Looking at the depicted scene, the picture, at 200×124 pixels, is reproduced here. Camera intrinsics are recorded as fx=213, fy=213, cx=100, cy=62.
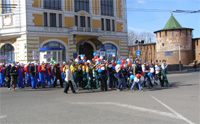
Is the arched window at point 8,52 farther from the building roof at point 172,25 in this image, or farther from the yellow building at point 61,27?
the building roof at point 172,25

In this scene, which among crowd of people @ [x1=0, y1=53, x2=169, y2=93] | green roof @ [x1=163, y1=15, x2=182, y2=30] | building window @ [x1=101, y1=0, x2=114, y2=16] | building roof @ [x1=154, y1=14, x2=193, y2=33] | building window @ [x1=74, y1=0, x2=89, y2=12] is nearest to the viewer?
crowd of people @ [x1=0, y1=53, x2=169, y2=93]

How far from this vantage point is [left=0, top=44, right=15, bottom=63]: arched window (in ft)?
93.6

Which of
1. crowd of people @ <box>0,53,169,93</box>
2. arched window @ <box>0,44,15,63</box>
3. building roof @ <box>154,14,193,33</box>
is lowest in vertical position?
crowd of people @ <box>0,53,169,93</box>

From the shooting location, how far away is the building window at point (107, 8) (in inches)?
1324

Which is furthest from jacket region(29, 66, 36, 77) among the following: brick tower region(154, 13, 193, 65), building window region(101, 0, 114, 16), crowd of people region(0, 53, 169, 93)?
brick tower region(154, 13, 193, 65)

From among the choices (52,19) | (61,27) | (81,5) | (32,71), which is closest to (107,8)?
(81,5)

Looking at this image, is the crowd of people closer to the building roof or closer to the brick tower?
the brick tower

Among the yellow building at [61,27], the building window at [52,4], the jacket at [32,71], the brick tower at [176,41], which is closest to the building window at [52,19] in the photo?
the yellow building at [61,27]

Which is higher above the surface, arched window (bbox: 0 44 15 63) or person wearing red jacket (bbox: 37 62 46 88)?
arched window (bbox: 0 44 15 63)

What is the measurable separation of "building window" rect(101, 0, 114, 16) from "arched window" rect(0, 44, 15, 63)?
14.7 m

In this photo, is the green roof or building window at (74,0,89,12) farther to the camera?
the green roof

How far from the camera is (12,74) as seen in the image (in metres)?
14.3

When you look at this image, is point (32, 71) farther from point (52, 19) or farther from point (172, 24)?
point (172, 24)

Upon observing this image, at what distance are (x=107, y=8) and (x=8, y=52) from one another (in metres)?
16.4
